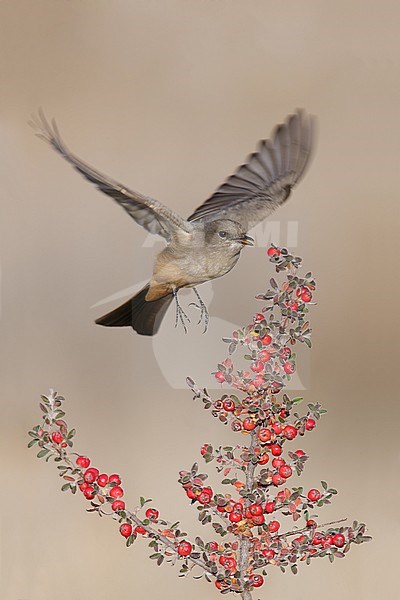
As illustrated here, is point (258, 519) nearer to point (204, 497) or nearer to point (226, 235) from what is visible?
point (204, 497)

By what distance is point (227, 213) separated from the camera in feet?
4.68

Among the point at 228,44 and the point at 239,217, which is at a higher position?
the point at 228,44

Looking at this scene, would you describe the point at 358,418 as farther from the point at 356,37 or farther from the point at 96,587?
the point at 356,37

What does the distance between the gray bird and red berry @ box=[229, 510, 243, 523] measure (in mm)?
474

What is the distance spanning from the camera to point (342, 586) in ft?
5.15

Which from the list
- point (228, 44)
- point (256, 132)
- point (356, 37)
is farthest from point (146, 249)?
point (356, 37)

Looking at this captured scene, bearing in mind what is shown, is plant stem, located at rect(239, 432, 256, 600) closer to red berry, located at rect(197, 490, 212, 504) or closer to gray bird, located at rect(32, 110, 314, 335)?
red berry, located at rect(197, 490, 212, 504)

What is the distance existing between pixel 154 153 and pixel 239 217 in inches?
10.2

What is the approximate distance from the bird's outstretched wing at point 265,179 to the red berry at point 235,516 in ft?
1.74

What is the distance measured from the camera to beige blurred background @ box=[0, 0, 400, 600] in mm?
1532

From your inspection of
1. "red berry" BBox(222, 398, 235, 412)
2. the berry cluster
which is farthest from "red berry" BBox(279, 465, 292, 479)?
"red berry" BBox(222, 398, 235, 412)

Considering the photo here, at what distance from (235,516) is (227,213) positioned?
55 cm

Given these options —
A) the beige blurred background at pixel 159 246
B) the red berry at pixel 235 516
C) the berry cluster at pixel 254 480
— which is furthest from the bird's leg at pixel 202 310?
the red berry at pixel 235 516

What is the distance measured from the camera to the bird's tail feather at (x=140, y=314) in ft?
5.00
